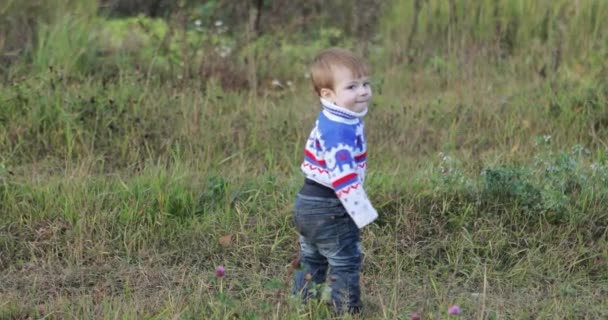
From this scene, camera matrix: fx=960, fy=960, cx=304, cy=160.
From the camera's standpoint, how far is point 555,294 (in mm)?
4262

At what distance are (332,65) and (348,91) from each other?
12cm

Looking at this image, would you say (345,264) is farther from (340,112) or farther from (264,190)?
(264,190)

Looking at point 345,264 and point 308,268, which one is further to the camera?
point 308,268

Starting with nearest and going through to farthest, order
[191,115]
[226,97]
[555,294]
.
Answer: [555,294] → [191,115] → [226,97]

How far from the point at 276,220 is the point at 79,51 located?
2.59 meters

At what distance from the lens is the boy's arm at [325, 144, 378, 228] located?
349 cm

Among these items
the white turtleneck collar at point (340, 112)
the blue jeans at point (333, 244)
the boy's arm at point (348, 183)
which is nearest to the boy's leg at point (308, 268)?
the blue jeans at point (333, 244)

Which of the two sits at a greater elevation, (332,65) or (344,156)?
(332,65)

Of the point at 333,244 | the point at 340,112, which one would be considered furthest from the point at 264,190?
the point at 340,112

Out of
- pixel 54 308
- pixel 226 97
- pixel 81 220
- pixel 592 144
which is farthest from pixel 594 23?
pixel 54 308

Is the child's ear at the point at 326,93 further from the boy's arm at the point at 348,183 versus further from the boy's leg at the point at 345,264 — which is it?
the boy's leg at the point at 345,264

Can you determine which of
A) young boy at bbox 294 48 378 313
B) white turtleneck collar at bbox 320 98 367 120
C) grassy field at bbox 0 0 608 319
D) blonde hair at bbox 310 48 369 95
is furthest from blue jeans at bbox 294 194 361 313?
blonde hair at bbox 310 48 369 95

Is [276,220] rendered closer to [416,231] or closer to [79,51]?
[416,231]

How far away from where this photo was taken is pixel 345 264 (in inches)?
145
